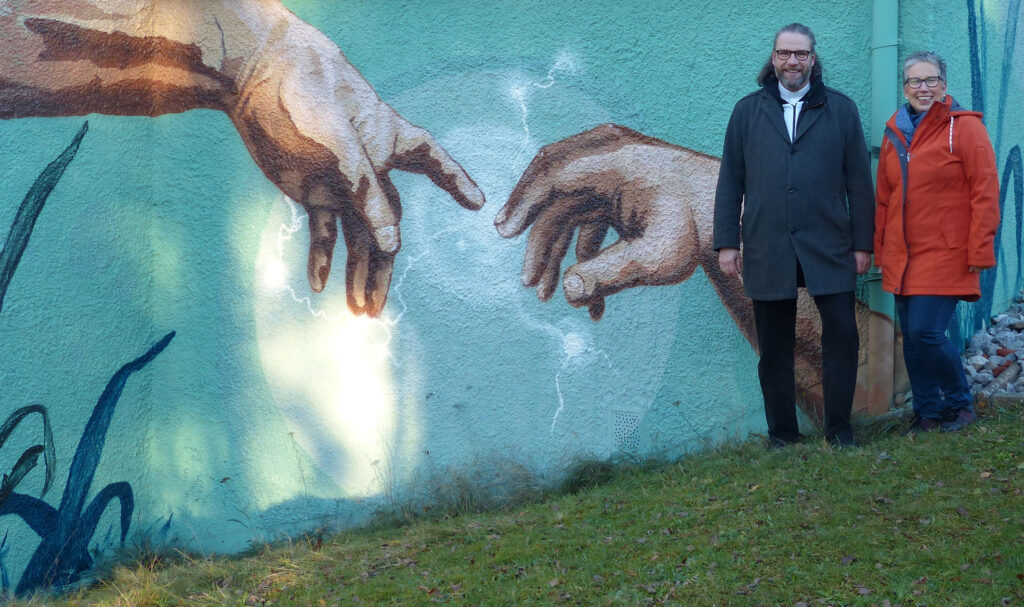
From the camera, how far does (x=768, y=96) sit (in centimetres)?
415

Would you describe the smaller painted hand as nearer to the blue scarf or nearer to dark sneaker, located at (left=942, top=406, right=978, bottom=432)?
the blue scarf

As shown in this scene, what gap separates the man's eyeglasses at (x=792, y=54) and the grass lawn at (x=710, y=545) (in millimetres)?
1707

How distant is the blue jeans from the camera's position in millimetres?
4051

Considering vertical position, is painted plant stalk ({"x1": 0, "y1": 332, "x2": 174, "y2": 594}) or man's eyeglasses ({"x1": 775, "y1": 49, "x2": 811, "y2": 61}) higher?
man's eyeglasses ({"x1": 775, "y1": 49, "x2": 811, "y2": 61})

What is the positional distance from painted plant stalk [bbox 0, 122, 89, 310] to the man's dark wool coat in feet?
9.76

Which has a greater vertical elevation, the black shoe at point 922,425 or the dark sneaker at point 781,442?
the black shoe at point 922,425

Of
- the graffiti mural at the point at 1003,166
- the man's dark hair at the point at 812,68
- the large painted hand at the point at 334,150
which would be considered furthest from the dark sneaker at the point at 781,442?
the large painted hand at the point at 334,150

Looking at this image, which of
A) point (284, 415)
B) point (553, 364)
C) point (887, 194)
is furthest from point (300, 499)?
point (887, 194)

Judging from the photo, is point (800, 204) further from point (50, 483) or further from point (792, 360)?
point (50, 483)

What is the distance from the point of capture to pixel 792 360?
431 centimetres

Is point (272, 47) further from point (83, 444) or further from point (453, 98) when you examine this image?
point (83, 444)

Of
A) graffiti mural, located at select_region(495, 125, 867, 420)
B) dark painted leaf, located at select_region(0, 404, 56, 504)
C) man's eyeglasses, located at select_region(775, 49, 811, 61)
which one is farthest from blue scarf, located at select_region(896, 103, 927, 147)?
dark painted leaf, located at select_region(0, 404, 56, 504)

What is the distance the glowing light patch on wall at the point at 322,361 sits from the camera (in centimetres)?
453

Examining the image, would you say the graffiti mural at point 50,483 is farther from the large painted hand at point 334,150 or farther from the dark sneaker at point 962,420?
the dark sneaker at point 962,420
